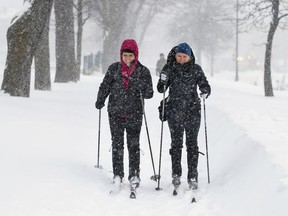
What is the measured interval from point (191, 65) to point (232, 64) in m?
87.3

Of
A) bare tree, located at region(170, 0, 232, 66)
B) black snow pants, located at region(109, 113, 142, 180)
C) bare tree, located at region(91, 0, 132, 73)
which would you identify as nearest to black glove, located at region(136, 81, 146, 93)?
black snow pants, located at region(109, 113, 142, 180)

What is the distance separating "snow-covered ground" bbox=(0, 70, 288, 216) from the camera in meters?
5.25

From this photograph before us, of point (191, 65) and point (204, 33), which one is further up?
point (204, 33)

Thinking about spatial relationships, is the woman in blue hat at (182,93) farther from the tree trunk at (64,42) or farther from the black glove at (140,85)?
the tree trunk at (64,42)

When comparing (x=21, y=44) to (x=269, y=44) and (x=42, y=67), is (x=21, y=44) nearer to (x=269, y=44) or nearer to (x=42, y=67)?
(x=42, y=67)

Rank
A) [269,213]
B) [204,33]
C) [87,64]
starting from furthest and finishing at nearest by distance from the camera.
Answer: [204,33]
[87,64]
[269,213]

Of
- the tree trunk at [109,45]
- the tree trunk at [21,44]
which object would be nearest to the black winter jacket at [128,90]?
the tree trunk at [21,44]

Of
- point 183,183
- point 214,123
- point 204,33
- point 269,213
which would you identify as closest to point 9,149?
point 183,183

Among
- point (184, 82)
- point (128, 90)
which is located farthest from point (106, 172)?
point (184, 82)

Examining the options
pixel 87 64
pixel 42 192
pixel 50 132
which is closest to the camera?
pixel 42 192

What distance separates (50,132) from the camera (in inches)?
323

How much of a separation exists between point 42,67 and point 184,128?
987cm

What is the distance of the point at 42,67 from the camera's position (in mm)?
15023

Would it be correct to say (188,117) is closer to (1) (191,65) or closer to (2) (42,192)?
(1) (191,65)
